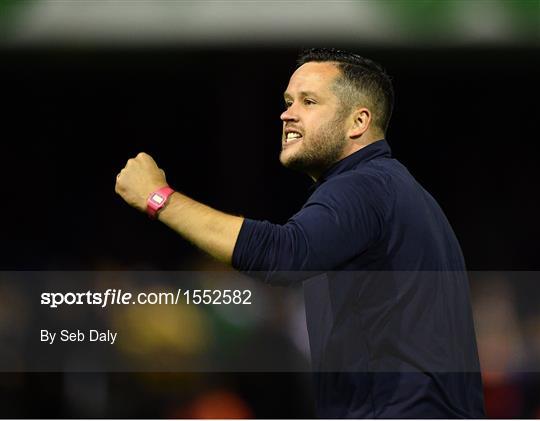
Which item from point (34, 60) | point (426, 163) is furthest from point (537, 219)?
point (34, 60)

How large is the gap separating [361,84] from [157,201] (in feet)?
2.25

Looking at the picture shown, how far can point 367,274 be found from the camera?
215 cm

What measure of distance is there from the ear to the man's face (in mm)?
26

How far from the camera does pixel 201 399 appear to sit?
12.4 ft

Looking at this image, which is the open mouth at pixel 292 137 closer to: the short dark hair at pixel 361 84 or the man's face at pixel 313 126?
the man's face at pixel 313 126

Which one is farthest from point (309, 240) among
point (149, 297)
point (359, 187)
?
point (149, 297)

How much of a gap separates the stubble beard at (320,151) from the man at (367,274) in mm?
12

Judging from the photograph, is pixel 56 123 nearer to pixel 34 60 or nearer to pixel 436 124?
pixel 34 60

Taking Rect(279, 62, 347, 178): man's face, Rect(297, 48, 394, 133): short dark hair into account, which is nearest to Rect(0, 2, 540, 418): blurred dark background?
Rect(297, 48, 394, 133): short dark hair

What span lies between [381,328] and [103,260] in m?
1.47

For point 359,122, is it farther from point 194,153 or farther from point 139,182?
point 194,153

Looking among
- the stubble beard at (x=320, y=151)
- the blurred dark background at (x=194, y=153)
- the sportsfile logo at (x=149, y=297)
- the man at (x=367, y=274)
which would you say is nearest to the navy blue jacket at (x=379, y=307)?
the man at (x=367, y=274)

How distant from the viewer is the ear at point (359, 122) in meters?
2.39

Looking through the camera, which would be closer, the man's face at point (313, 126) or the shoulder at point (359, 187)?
the shoulder at point (359, 187)
